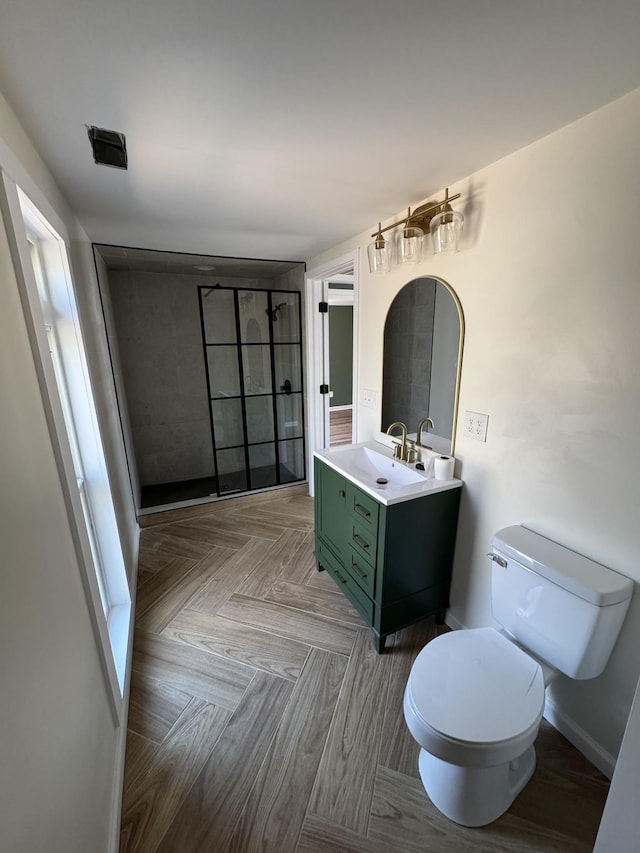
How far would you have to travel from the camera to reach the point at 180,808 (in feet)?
Answer: 4.03

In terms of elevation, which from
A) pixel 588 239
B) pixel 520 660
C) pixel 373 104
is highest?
pixel 373 104

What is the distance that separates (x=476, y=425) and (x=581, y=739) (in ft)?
4.28

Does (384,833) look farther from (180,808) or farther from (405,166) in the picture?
(405,166)

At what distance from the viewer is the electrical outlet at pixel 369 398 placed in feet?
7.85

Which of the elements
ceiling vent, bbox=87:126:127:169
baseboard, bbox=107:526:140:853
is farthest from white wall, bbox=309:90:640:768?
baseboard, bbox=107:526:140:853

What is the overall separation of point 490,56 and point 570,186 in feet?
1.85

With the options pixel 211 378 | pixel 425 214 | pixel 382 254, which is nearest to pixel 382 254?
pixel 382 254

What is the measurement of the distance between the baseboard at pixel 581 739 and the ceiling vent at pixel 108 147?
273 cm

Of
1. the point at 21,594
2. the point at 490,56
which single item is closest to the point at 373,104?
A: the point at 490,56

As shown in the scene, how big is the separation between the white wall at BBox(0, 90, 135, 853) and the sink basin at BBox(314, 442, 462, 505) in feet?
3.99

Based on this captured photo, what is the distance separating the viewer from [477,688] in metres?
1.19

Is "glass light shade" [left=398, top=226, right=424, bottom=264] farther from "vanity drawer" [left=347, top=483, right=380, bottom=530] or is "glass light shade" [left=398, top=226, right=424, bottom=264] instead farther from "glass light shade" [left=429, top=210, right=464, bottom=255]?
"vanity drawer" [left=347, top=483, right=380, bottom=530]

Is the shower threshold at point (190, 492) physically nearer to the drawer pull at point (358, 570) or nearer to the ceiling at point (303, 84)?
the drawer pull at point (358, 570)

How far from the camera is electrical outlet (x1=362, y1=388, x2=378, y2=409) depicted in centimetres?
239
